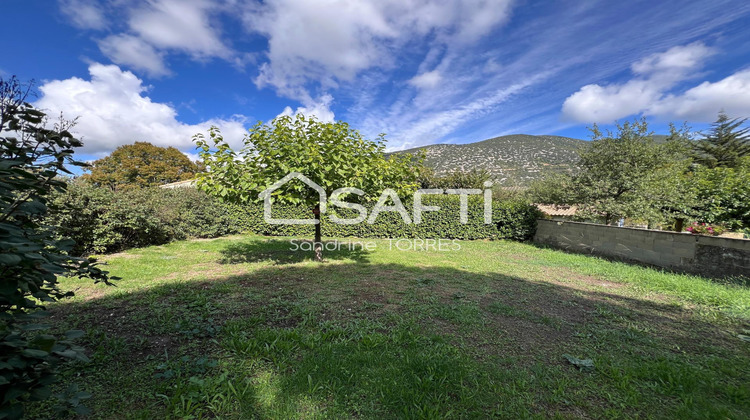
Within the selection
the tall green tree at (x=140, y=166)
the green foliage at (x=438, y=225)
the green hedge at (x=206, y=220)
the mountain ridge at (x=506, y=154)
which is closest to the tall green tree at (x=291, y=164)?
the green hedge at (x=206, y=220)

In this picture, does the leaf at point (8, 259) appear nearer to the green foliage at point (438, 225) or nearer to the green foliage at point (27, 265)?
the green foliage at point (27, 265)

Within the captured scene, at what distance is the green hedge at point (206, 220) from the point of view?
6797mm

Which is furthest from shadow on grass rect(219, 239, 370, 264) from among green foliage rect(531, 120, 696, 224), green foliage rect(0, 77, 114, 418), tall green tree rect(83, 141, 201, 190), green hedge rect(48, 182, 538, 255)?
tall green tree rect(83, 141, 201, 190)

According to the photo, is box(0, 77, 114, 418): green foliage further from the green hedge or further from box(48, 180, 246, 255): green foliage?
the green hedge

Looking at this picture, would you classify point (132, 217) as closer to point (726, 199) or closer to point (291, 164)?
point (291, 164)

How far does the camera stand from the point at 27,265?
1.20 metres

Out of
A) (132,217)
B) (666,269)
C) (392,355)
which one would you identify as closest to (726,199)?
(666,269)

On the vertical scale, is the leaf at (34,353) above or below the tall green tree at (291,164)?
below

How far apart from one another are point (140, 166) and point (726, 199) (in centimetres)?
4445

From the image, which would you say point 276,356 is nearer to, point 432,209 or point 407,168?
point 407,168

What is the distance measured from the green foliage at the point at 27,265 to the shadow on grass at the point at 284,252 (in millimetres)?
5265

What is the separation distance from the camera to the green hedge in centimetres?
680

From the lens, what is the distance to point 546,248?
9.49 metres

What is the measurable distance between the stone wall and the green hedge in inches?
95.9
